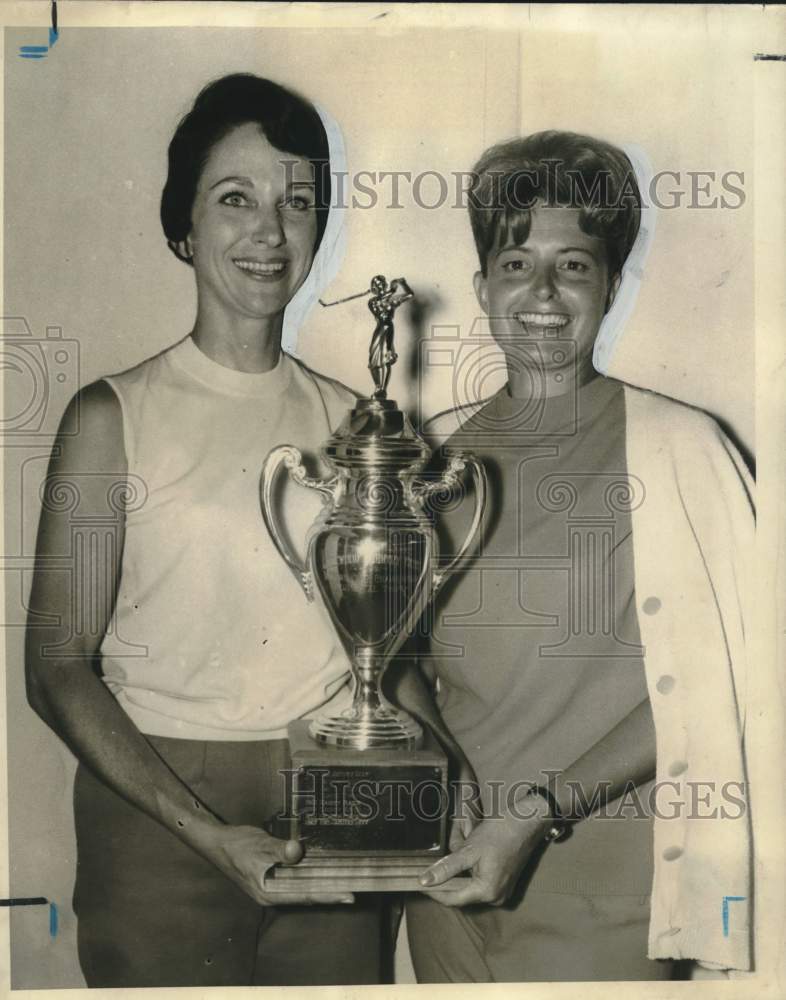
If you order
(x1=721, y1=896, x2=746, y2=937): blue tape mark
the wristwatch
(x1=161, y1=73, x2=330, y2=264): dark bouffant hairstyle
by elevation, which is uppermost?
(x1=161, y1=73, x2=330, y2=264): dark bouffant hairstyle

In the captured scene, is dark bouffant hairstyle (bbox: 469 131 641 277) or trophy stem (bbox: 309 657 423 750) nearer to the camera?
trophy stem (bbox: 309 657 423 750)

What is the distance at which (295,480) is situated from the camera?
159cm

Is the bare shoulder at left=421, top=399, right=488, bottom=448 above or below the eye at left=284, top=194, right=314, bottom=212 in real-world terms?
below

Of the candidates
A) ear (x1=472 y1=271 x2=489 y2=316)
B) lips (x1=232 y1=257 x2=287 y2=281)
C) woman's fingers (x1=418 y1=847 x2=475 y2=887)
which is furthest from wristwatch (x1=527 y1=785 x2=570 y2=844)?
lips (x1=232 y1=257 x2=287 y2=281)

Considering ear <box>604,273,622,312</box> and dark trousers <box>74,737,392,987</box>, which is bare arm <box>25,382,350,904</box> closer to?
dark trousers <box>74,737,392,987</box>

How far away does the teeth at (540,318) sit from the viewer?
167 centimetres

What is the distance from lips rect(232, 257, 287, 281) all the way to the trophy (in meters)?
0.14

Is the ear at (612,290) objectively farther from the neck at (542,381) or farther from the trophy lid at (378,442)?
the trophy lid at (378,442)

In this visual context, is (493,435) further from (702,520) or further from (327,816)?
(327,816)

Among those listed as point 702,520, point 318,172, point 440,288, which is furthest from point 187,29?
point 702,520

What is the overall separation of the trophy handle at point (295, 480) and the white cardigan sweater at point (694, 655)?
20cm

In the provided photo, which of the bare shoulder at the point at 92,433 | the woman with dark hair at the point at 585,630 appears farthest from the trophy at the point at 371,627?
the bare shoulder at the point at 92,433

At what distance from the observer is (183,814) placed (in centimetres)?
162

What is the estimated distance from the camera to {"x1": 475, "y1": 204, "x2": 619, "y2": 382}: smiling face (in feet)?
5.45
